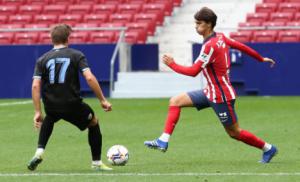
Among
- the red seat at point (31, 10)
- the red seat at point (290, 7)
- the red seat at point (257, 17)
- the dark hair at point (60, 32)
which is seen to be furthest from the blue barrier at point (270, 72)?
the dark hair at point (60, 32)

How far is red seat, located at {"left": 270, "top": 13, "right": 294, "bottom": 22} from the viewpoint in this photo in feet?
88.0

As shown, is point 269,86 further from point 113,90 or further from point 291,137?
point 291,137

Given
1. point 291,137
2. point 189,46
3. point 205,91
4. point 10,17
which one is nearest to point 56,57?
point 205,91

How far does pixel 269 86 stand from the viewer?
2459 cm

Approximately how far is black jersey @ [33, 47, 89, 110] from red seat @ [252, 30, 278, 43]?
49.9ft

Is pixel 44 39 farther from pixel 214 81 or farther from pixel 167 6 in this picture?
pixel 214 81

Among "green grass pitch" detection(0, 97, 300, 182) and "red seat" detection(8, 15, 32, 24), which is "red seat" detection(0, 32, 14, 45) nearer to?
"red seat" detection(8, 15, 32, 24)

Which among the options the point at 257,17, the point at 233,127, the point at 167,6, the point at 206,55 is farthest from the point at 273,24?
the point at 206,55

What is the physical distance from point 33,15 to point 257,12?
692cm

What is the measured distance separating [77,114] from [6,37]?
17.6 metres

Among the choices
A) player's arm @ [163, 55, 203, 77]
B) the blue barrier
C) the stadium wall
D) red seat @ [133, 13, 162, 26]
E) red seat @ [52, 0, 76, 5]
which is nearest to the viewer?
player's arm @ [163, 55, 203, 77]

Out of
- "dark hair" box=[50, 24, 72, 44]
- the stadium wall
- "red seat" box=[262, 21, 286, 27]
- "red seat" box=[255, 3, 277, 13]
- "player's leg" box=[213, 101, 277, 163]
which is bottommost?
the stadium wall

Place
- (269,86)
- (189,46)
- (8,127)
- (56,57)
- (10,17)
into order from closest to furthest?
1. (56,57)
2. (8,127)
3. (269,86)
4. (189,46)
5. (10,17)

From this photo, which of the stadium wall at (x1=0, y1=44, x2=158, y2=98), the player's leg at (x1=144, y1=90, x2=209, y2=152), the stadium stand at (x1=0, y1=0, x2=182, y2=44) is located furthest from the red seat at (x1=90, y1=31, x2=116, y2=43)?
the player's leg at (x1=144, y1=90, x2=209, y2=152)
